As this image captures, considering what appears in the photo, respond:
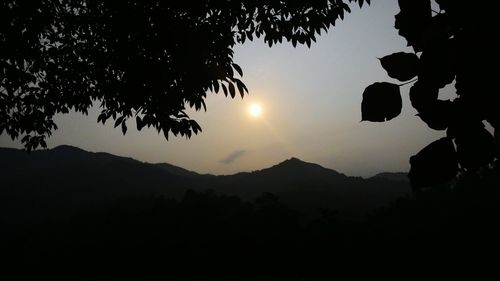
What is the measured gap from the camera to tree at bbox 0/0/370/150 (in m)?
3.84

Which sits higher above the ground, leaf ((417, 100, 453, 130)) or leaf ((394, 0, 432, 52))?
leaf ((394, 0, 432, 52))

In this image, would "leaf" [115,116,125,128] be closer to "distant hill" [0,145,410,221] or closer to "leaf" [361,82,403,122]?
"leaf" [361,82,403,122]

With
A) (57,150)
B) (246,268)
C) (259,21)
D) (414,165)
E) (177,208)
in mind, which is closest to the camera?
(414,165)

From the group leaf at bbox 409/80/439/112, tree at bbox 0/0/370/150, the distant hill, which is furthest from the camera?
the distant hill

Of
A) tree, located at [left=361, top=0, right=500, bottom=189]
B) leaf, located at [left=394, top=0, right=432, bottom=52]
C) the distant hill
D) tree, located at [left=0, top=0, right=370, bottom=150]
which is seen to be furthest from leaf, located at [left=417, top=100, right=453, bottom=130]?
the distant hill

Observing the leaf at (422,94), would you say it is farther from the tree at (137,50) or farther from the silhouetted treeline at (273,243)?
the silhouetted treeline at (273,243)

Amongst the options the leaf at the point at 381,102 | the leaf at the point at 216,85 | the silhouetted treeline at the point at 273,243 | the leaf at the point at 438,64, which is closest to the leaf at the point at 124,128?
the leaf at the point at 216,85

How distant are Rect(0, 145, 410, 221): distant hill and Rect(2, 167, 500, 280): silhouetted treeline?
37229 mm

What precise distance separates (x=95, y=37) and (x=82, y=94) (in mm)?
917

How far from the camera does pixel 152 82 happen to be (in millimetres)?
4012

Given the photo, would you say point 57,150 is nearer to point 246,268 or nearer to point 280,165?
point 280,165

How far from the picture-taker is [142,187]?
99.9 m

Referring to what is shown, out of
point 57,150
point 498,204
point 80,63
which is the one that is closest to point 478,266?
point 498,204

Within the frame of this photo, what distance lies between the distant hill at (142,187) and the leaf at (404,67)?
74.2 meters
